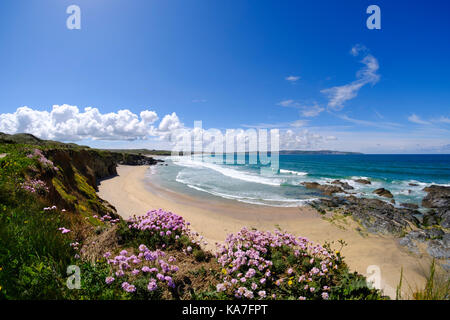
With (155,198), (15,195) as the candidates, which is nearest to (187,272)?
(15,195)

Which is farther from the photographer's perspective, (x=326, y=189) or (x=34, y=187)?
(x=326, y=189)

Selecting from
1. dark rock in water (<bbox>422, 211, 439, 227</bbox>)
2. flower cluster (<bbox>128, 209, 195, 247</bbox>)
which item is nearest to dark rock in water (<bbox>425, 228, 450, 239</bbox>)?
dark rock in water (<bbox>422, 211, 439, 227</bbox>)

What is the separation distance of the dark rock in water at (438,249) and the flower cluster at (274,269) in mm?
12269

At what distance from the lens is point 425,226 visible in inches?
604

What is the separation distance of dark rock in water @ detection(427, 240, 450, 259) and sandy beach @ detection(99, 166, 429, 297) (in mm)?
1448

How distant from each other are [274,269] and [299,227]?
37.8 ft

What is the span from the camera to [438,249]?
10.9 m

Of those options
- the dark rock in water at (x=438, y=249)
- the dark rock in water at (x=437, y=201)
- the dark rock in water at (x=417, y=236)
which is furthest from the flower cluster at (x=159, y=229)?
the dark rock in water at (x=437, y=201)

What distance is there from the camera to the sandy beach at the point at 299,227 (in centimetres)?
883

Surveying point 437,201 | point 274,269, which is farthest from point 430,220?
point 274,269

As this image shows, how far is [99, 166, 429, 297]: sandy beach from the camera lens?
8.83 meters

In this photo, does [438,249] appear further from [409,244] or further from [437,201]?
[437,201]
